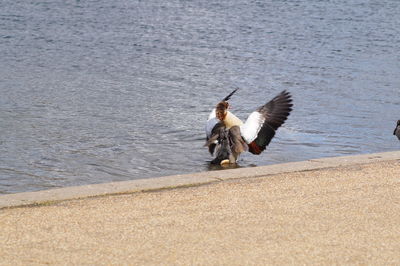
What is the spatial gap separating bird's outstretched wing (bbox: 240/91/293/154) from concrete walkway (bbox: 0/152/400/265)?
274cm

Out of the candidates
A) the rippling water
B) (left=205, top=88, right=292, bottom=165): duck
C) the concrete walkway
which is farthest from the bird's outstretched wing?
the concrete walkway

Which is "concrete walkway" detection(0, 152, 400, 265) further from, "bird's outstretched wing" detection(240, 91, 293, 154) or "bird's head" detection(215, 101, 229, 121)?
"bird's outstretched wing" detection(240, 91, 293, 154)

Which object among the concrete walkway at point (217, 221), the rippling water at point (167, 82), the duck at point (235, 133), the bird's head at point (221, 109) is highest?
the concrete walkway at point (217, 221)

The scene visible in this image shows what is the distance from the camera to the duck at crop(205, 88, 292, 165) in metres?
10.2

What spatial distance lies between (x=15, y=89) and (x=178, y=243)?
9194mm

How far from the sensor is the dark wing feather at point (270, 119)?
415 inches

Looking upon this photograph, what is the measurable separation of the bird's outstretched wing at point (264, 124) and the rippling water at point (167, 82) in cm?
22

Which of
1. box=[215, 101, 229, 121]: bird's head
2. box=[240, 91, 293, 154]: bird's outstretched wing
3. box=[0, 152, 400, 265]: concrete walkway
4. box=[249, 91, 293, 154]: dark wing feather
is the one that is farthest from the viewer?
box=[249, 91, 293, 154]: dark wing feather

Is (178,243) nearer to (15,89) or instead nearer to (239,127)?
(239,127)

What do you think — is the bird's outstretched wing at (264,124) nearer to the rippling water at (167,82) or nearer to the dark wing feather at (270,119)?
the dark wing feather at (270,119)

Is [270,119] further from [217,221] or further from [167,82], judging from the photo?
[167,82]

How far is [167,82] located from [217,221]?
9.57 meters

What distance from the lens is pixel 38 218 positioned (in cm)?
602

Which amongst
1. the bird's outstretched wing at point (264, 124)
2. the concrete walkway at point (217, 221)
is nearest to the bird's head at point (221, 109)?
the bird's outstretched wing at point (264, 124)
